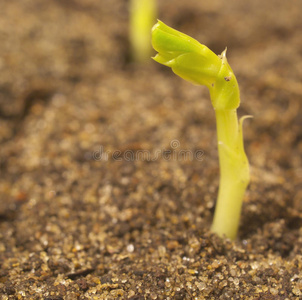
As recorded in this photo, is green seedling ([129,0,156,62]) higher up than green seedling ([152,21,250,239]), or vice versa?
green seedling ([129,0,156,62])

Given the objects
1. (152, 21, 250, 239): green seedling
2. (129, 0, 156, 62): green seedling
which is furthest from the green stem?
(129, 0, 156, 62): green seedling

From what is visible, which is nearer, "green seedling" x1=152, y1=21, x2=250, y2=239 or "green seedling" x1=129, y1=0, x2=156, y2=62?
Result: "green seedling" x1=152, y1=21, x2=250, y2=239

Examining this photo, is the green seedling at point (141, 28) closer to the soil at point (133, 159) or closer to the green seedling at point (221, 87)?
the soil at point (133, 159)

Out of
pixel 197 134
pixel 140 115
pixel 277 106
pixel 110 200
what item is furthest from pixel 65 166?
pixel 277 106

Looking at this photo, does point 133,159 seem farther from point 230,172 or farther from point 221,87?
point 221,87

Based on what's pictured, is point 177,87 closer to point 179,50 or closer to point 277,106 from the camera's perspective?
point 277,106

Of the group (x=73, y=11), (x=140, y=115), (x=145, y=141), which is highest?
(x=73, y=11)

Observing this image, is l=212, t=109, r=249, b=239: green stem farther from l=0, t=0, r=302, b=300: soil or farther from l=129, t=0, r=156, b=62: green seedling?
l=129, t=0, r=156, b=62: green seedling
